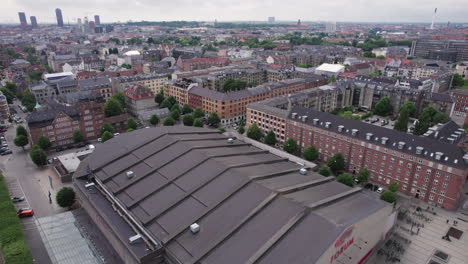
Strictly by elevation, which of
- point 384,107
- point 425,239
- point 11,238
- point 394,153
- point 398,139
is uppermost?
point 398,139

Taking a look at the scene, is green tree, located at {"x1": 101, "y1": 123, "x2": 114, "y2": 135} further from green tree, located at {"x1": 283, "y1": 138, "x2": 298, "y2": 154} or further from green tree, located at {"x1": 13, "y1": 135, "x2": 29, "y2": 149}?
green tree, located at {"x1": 283, "y1": 138, "x2": 298, "y2": 154}

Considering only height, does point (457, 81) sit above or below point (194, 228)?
below

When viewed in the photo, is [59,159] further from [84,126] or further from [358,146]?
[358,146]

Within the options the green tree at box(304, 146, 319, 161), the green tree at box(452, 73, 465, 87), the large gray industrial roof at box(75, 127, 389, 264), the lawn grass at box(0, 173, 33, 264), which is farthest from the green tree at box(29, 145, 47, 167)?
the green tree at box(452, 73, 465, 87)

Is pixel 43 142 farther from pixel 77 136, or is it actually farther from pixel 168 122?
pixel 168 122

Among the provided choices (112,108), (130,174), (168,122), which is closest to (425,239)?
(130,174)

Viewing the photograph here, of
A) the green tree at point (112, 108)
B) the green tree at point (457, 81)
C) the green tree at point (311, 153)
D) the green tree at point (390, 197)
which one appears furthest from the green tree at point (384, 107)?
the green tree at point (112, 108)

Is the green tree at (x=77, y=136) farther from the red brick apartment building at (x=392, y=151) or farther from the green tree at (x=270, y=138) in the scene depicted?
the red brick apartment building at (x=392, y=151)

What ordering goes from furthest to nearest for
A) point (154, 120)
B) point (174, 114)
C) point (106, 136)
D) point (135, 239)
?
point (174, 114), point (154, 120), point (106, 136), point (135, 239)
